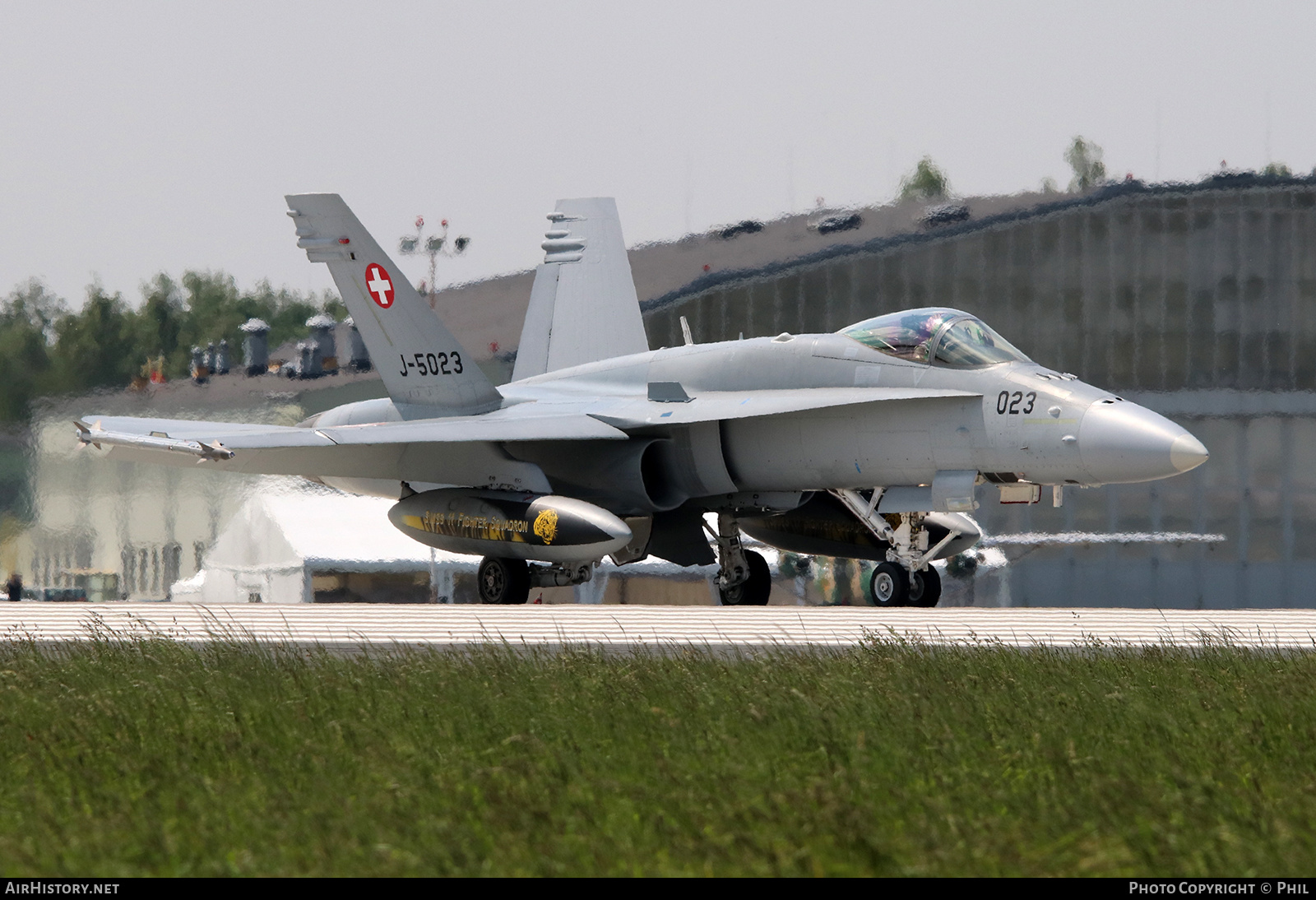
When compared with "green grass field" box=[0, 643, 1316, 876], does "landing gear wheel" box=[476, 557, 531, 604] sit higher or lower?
lower

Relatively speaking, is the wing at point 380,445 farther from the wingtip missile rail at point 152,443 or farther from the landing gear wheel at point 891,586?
the landing gear wheel at point 891,586

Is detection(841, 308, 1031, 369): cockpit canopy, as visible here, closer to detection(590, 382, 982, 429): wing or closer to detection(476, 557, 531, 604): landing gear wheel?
detection(590, 382, 982, 429): wing

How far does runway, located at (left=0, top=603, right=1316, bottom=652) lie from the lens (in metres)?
10.4

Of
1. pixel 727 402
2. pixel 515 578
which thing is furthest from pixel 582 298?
pixel 727 402

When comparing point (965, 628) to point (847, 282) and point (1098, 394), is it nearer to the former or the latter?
point (1098, 394)

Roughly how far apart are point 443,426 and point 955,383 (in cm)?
494

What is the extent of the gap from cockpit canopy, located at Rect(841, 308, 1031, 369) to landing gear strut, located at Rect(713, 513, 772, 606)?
307cm

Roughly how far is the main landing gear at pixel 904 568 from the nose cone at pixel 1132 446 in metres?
1.91

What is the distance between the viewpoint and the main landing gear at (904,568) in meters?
14.1

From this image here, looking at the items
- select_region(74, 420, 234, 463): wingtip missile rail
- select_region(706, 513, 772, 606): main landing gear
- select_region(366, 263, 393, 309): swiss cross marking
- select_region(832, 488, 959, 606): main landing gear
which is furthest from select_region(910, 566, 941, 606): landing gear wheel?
select_region(74, 420, 234, 463): wingtip missile rail

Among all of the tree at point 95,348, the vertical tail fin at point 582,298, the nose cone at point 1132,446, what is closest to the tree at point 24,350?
the tree at point 95,348

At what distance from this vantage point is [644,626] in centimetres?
1175

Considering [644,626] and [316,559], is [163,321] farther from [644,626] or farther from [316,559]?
[644,626]

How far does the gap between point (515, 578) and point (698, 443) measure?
2207 millimetres
